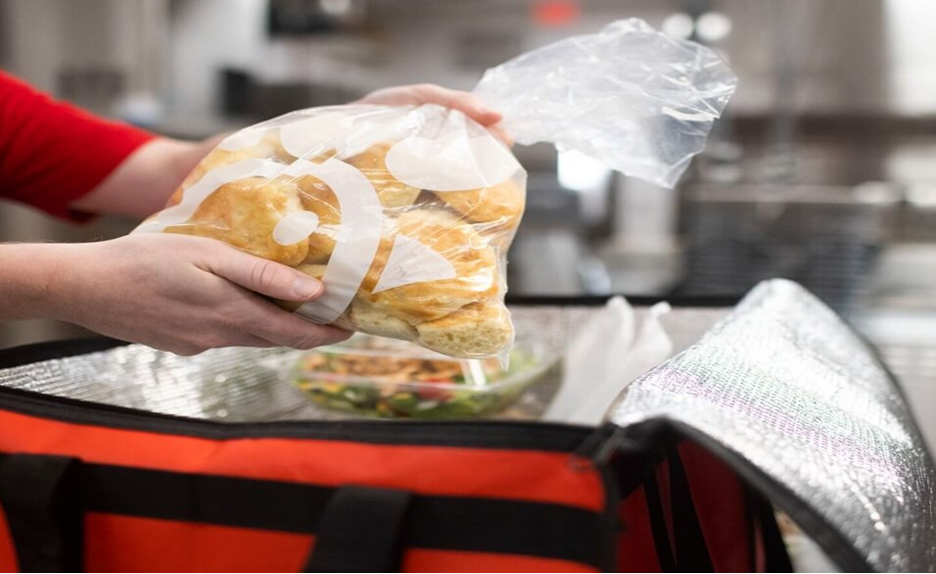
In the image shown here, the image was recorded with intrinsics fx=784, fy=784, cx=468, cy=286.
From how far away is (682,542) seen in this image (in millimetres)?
497

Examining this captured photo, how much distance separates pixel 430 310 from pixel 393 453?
88 mm

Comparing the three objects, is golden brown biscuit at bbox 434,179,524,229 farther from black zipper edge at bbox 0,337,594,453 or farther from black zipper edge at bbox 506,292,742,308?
black zipper edge at bbox 506,292,742,308

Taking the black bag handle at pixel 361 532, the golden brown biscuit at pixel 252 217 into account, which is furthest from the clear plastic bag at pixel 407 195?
the black bag handle at pixel 361 532

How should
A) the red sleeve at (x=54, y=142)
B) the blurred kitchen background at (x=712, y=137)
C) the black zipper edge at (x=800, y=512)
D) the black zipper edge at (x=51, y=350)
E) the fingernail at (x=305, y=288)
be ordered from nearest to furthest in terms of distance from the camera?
1. the black zipper edge at (x=800, y=512)
2. the fingernail at (x=305, y=288)
3. the black zipper edge at (x=51, y=350)
4. the red sleeve at (x=54, y=142)
5. the blurred kitchen background at (x=712, y=137)

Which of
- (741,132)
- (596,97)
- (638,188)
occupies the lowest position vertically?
(638,188)

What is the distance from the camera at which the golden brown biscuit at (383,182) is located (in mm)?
480

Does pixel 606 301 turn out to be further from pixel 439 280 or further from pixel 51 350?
pixel 51 350

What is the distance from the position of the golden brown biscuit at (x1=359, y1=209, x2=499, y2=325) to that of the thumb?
0.10 feet

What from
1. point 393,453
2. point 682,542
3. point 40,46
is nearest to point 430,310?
point 393,453

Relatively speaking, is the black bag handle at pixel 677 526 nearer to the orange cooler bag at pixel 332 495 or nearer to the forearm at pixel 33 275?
the orange cooler bag at pixel 332 495

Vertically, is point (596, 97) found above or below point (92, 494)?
above

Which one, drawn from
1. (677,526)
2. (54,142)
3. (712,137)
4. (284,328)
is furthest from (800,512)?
(712,137)

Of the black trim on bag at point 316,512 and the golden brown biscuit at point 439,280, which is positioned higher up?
the golden brown biscuit at point 439,280

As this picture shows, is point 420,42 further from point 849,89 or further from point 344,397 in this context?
point 344,397
